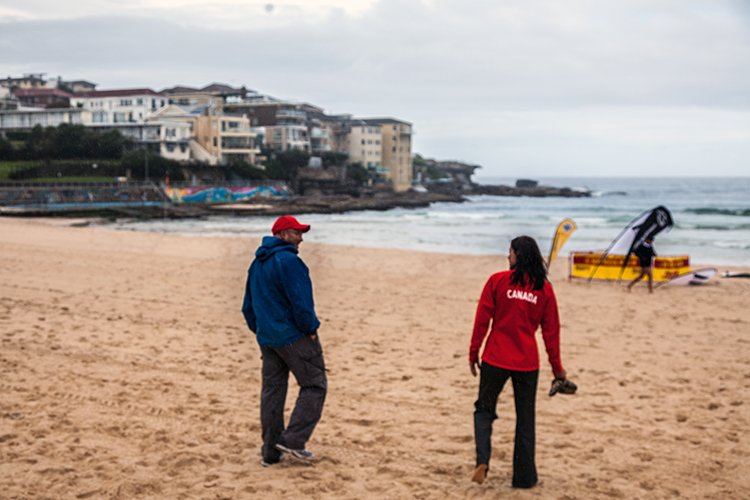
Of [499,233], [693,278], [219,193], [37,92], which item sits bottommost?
[499,233]

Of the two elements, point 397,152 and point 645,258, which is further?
point 397,152

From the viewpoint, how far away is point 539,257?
13.3 feet

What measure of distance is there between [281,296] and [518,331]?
4.43 ft

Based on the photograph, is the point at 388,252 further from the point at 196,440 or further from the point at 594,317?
the point at 196,440

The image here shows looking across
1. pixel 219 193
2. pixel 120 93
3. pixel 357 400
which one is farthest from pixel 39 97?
pixel 357 400

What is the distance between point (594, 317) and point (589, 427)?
5.54 meters

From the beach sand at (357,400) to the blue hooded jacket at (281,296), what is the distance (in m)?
0.84

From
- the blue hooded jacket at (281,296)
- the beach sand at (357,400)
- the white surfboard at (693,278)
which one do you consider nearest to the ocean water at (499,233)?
the white surfboard at (693,278)

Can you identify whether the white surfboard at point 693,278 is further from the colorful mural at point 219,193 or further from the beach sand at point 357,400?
the colorful mural at point 219,193

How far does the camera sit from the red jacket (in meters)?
4.02

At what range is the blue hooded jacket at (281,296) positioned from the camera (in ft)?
13.7

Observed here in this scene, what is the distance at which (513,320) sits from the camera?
4008 millimetres

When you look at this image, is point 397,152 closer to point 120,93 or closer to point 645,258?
point 120,93

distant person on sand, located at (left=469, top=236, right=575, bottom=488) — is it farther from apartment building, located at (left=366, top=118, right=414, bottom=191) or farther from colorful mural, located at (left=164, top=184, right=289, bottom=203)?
apartment building, located at (left=366, top=118, right=414, bottom=191)
